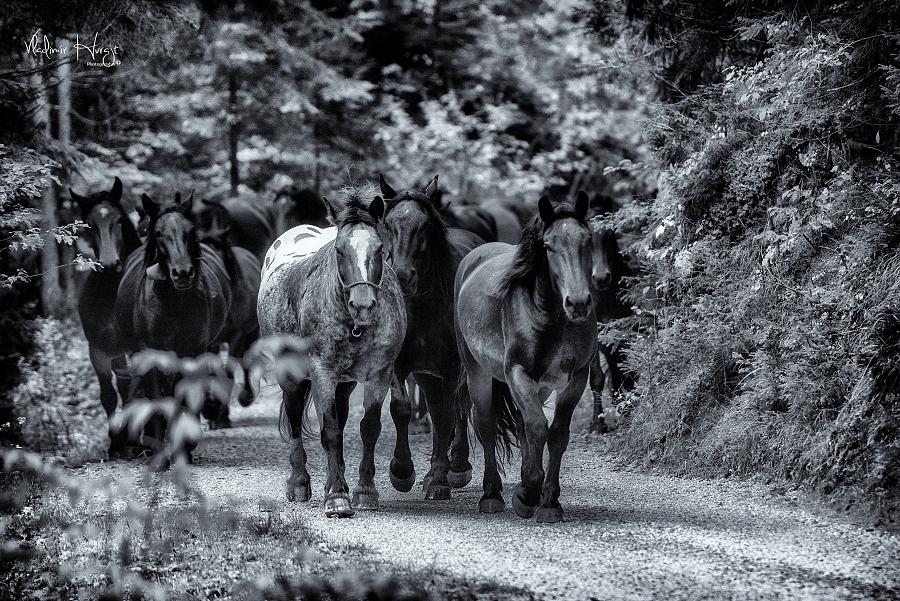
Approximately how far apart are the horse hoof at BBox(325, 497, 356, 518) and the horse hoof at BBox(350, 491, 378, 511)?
0.27m

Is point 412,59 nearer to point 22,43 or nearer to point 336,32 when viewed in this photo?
point 336,32

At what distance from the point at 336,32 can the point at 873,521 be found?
20291mm

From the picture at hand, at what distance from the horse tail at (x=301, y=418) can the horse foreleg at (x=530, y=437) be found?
2099mm

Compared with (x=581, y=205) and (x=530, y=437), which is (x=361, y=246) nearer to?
(x=581, y=205)

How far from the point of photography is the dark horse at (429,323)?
10008mm

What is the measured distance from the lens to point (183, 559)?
7.27 meters

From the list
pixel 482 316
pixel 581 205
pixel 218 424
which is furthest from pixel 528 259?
pixel 218 424

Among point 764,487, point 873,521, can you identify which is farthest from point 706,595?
point 764,487

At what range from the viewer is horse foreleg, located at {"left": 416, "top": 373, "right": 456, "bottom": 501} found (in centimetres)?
979

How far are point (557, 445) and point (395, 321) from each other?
171 cm

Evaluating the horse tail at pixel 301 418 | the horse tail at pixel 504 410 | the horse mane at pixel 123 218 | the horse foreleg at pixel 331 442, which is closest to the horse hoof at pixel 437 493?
the horse tail at pixel 504 410

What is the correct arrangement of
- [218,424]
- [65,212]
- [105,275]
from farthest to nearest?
[65,212] < [218,424] < [105,275]

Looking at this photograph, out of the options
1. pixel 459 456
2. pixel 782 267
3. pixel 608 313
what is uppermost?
pixel 782 267

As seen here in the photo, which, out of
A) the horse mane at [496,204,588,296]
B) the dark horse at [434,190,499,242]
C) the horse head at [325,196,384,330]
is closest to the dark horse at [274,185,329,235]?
the dark horse at [434,190,499,242]
